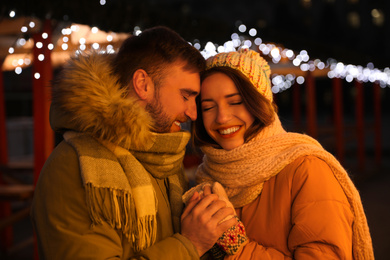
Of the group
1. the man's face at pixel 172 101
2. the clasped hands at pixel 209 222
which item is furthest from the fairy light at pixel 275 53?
the clasped hands at pixel 209 222

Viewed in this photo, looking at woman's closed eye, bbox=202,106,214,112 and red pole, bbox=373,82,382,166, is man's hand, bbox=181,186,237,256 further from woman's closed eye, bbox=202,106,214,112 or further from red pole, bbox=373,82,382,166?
red pole, bbox=373,82,382,166

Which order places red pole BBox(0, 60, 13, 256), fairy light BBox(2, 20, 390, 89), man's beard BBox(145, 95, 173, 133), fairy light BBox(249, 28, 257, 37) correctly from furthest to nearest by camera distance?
fairy light BBox(249, 28, 257, 37)
red pole BBox(0, 60, 13, 256)
fairy light BBox(2, 20, 390, 89)
man's beard BBox(145, 95, 173, 133)

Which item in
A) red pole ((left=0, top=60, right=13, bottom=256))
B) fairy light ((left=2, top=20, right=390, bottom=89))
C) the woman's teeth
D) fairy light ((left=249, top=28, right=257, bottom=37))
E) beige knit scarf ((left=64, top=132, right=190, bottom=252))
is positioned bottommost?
red pole ((left=0, top=60, right=13, bottom=256))

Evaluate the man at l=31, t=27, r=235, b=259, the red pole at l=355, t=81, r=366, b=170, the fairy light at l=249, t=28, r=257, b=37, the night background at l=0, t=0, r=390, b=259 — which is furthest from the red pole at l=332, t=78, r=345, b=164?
the man at l=31, t=27, r=235, b=259

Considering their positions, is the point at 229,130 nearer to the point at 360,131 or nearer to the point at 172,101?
the point at 172,101

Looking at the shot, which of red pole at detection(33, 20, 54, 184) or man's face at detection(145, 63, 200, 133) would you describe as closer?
man's face at detection(145, 63, 200, 133)

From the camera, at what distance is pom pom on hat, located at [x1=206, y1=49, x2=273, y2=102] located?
2.10m

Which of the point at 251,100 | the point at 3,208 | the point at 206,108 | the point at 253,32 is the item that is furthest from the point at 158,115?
the point at 253,32

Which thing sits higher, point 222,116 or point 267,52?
point 267,52

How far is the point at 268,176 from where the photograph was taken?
6.38 feet

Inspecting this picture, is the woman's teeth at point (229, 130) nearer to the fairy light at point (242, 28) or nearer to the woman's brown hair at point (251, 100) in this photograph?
the woman's brown hair at point (251, 100)

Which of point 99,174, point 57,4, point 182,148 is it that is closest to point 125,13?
point 57,4

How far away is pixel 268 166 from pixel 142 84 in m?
0.72

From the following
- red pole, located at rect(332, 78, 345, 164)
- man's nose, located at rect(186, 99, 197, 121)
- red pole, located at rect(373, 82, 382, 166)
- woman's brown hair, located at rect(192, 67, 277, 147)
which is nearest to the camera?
man's nose, located at rect(186, 99, 197, 121)
